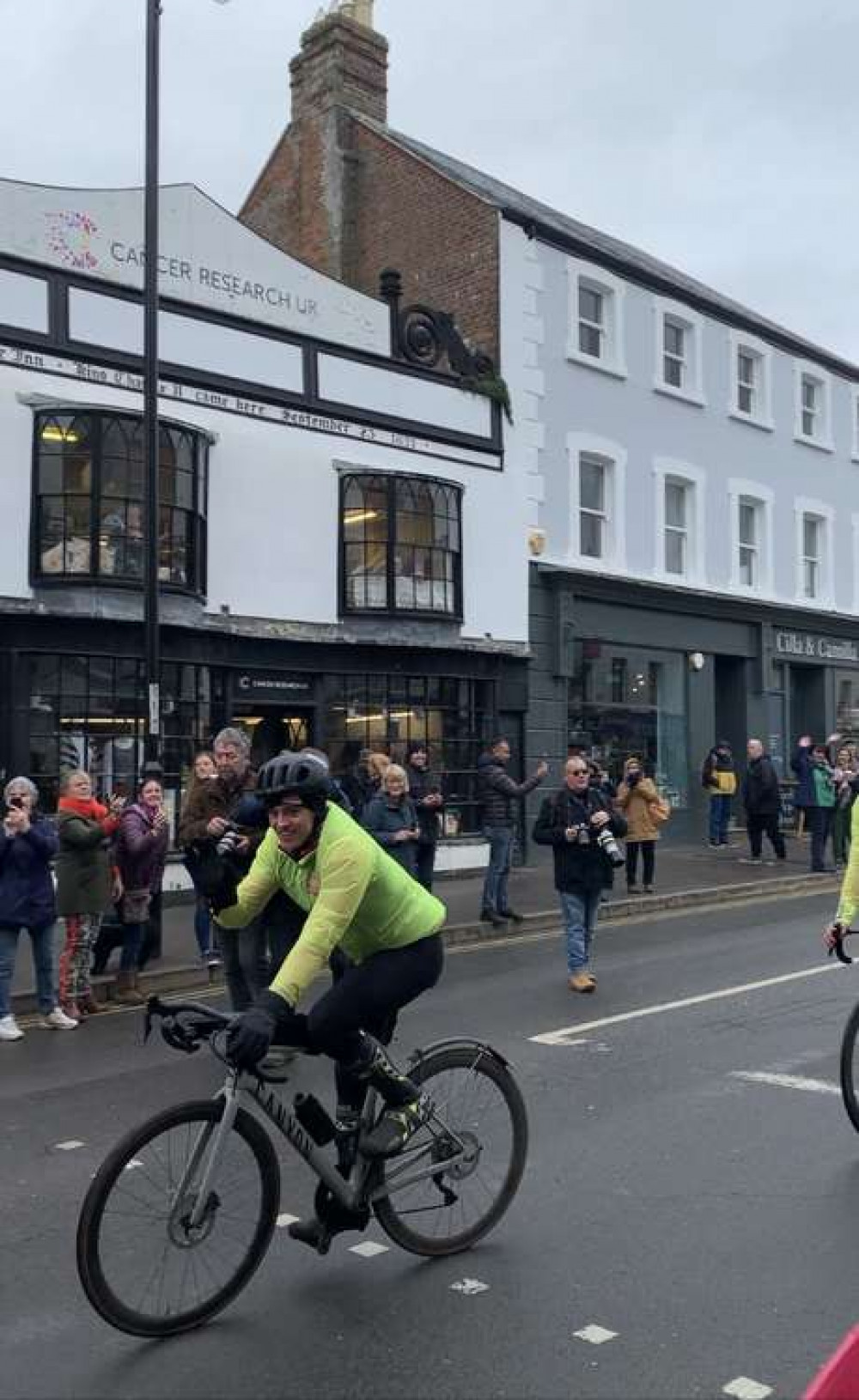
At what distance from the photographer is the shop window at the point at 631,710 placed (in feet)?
64.2

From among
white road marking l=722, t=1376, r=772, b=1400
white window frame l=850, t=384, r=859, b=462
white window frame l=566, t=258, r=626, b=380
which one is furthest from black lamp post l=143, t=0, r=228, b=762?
white window frame l=850, t=384, r=859, b=462

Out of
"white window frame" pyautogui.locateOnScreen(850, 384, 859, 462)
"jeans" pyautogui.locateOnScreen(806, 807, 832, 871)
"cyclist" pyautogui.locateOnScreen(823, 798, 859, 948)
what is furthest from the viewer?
"white window frame" pyautogui.locateOnScreen(850, 384, 859, 462)

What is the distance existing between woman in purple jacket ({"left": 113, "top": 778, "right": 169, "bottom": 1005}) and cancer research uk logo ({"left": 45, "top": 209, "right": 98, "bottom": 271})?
7314 mm

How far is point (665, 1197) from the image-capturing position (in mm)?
4961

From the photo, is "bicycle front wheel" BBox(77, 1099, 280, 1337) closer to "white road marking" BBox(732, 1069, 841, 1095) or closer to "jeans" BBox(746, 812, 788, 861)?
"white road marking" BBox(732, 1069, 841, 1095)

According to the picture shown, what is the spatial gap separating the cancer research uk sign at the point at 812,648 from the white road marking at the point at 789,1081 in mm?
17588

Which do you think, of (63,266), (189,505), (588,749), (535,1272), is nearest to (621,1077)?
(535,1272)

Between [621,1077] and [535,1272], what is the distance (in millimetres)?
2569

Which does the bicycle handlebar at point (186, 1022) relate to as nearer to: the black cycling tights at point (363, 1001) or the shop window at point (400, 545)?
the black cycling tights at point (363, 1001)

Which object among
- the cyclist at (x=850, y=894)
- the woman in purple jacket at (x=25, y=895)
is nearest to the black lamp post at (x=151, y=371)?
the woman in purple jacket at (x=25, y=895)

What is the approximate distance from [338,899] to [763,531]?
21013mm

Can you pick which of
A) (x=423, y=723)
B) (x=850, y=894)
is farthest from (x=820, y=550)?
(x=850, y=894)

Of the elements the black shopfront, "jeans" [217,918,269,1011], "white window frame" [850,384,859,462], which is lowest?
"jeans" [217,918,269,1011]

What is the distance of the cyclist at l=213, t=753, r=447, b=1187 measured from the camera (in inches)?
155
